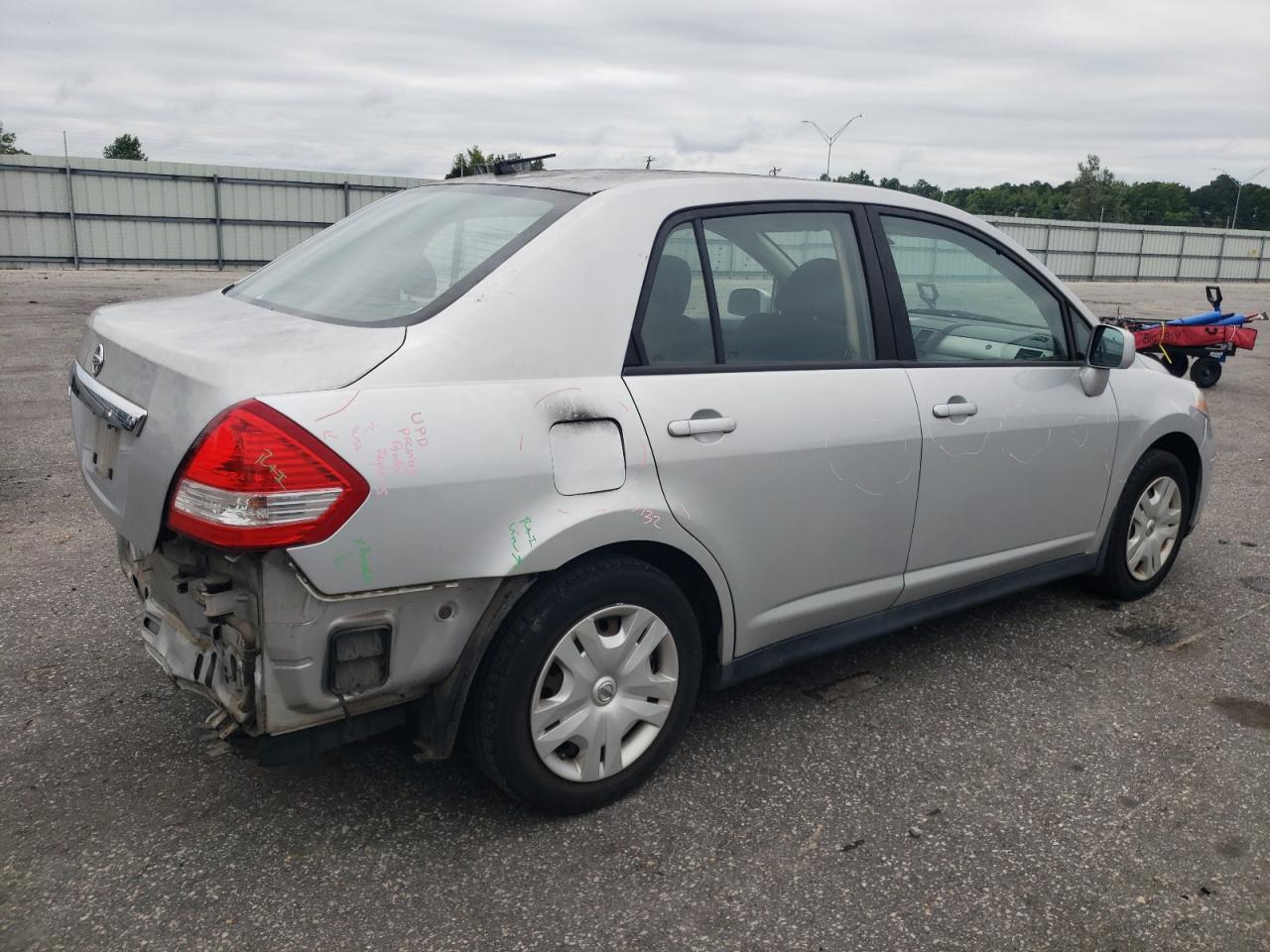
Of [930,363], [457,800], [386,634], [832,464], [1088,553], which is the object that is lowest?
[457,800]

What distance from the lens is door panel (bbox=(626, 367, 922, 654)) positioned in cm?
285

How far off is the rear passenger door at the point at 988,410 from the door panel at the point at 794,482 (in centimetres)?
14

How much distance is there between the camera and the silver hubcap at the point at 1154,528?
14.7 feet

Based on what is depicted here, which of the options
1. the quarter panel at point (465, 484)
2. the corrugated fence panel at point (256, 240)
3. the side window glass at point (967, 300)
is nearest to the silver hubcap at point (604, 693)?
the quarter panel at point (465, 484)

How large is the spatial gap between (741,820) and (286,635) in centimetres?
134

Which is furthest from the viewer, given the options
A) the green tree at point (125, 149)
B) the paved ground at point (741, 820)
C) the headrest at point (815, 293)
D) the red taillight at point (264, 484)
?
the green tree at point (125, 149)

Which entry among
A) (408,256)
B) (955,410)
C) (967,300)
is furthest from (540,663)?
(967,300)

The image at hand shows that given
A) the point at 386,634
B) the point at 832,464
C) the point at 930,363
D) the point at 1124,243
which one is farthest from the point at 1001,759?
the point at 1124,243

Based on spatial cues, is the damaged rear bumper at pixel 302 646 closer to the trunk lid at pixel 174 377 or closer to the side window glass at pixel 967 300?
the trunk lid at pixel 174 377

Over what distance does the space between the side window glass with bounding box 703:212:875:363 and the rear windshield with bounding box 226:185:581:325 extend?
52 cm

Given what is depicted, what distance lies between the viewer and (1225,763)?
129 inches

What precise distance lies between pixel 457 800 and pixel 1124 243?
4629cm

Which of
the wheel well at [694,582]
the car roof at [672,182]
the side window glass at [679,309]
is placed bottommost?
the wheel well at [694,582]

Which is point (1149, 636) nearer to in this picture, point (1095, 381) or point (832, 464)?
point (1095, 381)
